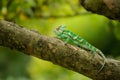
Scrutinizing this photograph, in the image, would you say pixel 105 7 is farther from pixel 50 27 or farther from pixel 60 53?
pixel 50 27

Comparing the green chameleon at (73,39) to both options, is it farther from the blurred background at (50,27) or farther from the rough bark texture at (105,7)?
the blurred background at (50,27)

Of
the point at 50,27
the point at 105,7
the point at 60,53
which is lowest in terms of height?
the point at 60,53

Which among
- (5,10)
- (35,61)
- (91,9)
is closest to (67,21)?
(35,61)

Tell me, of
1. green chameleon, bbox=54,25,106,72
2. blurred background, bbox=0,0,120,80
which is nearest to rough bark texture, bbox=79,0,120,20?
green chameleon, bbox=54,25,106,72

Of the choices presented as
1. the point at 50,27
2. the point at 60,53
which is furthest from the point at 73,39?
the point at 50,27

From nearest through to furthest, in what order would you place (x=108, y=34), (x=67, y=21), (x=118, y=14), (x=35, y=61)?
(x=118, y=14) < (x=108, y=34) < (x=67, y=21) < (x=35, y=61)

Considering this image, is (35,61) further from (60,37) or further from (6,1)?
(60,37)
